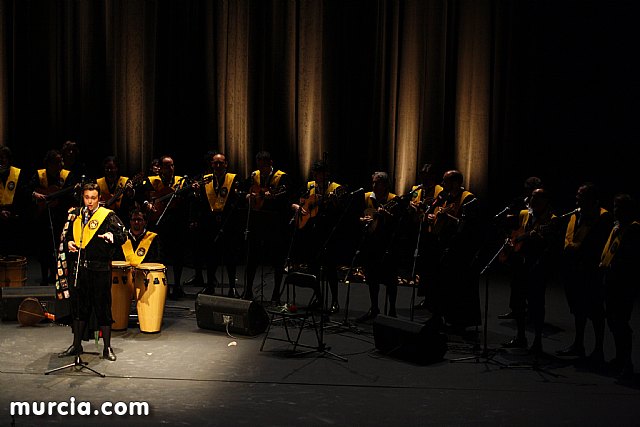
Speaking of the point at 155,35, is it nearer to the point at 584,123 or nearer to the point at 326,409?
the point at 584,123

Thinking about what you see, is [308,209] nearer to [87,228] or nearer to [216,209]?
[216,209]

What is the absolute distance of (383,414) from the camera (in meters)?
6.29

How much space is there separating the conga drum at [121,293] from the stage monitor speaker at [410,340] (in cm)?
270

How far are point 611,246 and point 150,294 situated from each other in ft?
15.3

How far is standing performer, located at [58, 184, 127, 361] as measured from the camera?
24.4ft

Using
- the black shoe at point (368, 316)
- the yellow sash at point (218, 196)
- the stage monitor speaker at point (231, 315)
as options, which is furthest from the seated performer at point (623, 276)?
the yellow sash at point (218, 196)

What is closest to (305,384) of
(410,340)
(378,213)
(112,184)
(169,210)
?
(410,340)

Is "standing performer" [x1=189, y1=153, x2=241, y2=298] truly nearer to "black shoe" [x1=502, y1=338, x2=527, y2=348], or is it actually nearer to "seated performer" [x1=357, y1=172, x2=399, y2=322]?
"seated performer" [x1=357, y1=172, x2=399, y2=322]

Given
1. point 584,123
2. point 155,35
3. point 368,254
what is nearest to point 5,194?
point 155,35

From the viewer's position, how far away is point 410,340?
306 inches

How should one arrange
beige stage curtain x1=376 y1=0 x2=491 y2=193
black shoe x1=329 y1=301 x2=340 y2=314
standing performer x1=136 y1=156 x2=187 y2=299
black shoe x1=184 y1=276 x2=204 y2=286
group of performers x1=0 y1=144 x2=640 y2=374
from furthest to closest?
1. beige stage curtain x1=376 y1=0 x2=491 y2=193
2. black shoe x1=184 y1=276 x2=204 y2=286
3. standing performer x1=136 y1=156 x2=187 y2=299
4. black shoe x1=329 y1=301 x2=340 y2=314
5. group of performers x1=0 y1=144 x2=640 y2=374

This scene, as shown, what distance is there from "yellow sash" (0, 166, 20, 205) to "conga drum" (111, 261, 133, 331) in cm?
321

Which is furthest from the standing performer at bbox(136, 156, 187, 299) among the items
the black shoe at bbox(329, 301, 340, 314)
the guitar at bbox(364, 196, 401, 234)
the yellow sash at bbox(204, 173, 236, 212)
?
the guitar at bbox(364, 196, 401, 234)

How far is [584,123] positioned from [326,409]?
783cm
